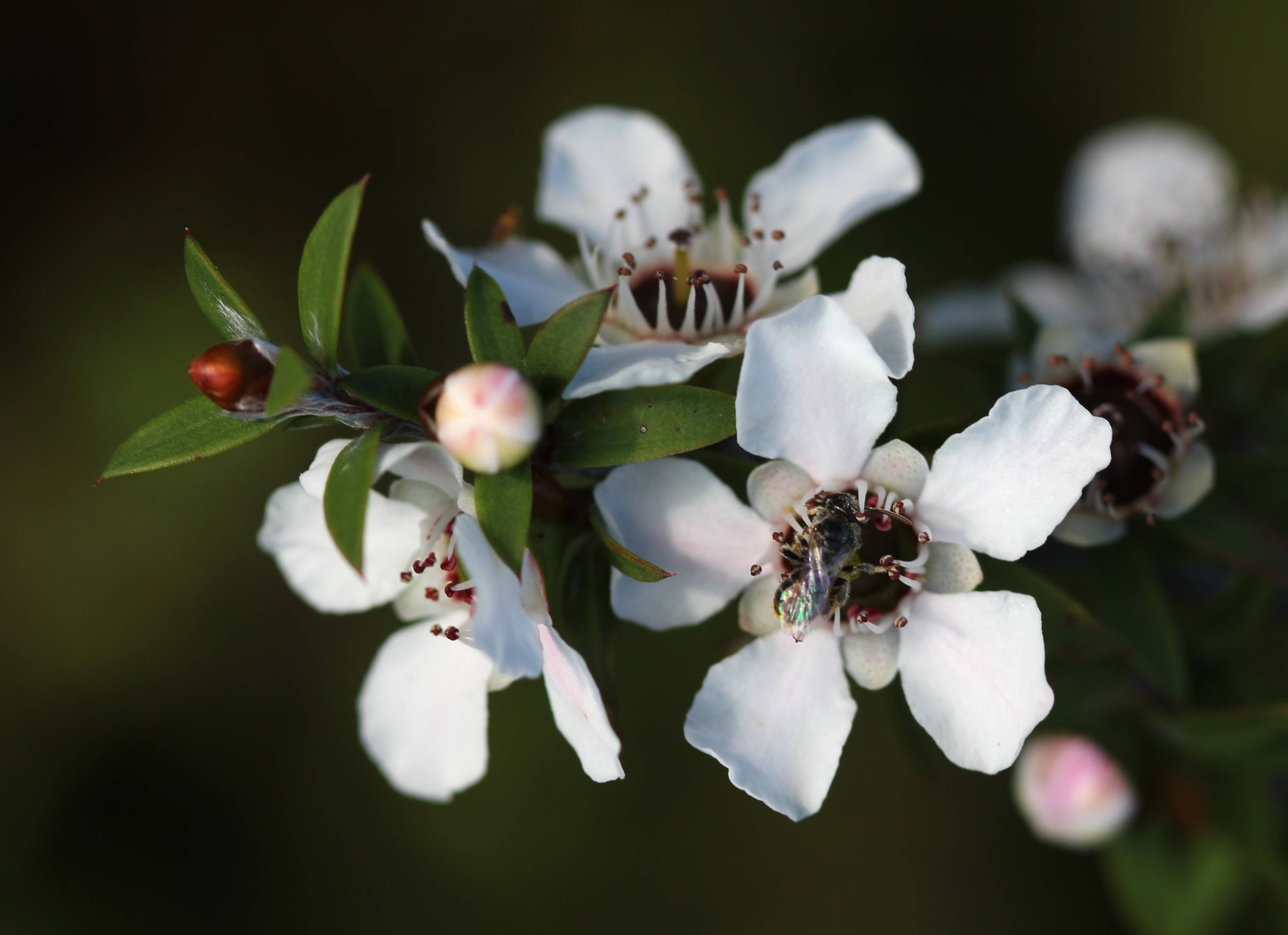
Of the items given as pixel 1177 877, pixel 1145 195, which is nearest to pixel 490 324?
pixel 1177 877

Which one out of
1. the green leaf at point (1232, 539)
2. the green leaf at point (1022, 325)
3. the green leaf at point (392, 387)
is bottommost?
the green leaf at point (1232, 539)

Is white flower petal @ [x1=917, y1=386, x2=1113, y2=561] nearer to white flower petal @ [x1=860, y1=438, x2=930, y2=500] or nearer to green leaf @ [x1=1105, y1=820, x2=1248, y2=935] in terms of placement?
white flower petal @ [x1=860, y1=438, x2=930, y2=500]

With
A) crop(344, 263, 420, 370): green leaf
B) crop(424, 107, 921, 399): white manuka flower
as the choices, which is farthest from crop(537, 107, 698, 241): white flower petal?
crop(344, 263, 420, 370): green leaf

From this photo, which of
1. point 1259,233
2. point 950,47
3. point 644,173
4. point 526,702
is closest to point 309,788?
point 526,702

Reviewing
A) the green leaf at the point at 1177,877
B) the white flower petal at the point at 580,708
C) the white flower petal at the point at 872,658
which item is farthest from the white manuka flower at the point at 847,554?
the green leaf at the point at 1177,877

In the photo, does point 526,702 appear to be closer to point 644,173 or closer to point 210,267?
point 644,173

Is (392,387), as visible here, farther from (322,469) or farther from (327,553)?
(327,553)

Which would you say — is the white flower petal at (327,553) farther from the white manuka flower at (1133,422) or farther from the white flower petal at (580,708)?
the white manuka flower at (1133,422)
